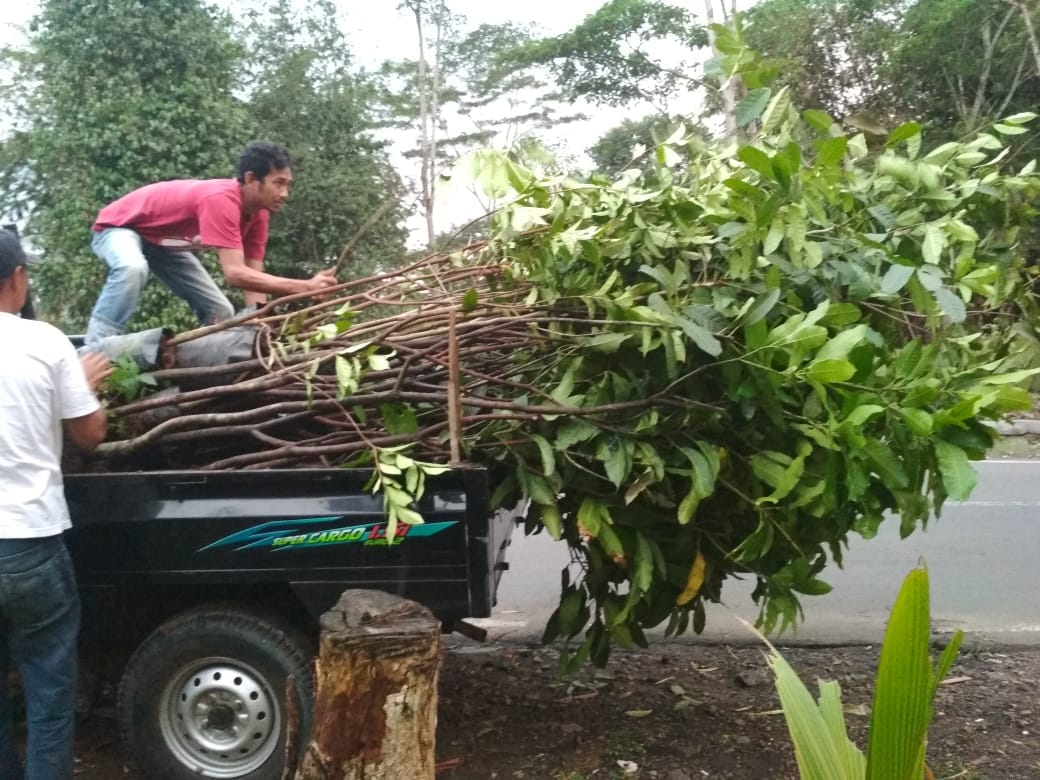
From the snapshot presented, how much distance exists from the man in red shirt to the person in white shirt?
1.12 metres

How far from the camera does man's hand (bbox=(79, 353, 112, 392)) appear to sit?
3.39 meters

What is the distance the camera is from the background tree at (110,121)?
509 inches

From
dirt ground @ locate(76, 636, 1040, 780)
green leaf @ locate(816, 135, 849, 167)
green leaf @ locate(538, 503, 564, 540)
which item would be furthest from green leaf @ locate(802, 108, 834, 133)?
dirt ground @ locate(76, 636, 1040, 780)

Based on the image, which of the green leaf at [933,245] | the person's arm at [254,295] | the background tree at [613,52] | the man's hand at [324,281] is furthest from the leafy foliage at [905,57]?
the man's hand at [324,281]

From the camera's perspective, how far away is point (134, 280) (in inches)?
173

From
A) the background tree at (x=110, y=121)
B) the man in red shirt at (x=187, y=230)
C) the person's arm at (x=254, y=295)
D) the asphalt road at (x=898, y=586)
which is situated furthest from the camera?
the background tree at (x=110, y=121)

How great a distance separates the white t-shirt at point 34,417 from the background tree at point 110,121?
997 centimetres

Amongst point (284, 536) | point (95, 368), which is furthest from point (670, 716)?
point (95, 368)

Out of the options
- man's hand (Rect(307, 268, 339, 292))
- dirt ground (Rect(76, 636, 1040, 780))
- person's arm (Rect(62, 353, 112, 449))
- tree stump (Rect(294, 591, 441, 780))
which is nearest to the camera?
tree stump (Rect(294, 591, 441, 780))

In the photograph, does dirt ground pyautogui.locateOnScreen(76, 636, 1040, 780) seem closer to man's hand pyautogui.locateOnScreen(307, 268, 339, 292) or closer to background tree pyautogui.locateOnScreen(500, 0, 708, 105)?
man's hand pyautogui.locateOnScreen(307, 268, 339, 292)

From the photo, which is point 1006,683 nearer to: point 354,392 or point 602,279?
point 602,279

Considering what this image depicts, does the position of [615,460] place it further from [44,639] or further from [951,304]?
[44,639]

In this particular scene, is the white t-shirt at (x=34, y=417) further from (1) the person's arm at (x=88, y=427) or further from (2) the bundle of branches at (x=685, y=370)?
(2) the bundle of branches at (x=685, y=370)

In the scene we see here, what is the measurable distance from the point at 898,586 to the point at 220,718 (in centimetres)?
443
